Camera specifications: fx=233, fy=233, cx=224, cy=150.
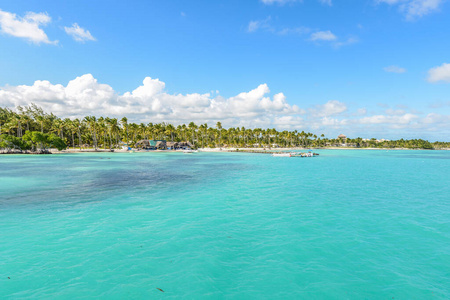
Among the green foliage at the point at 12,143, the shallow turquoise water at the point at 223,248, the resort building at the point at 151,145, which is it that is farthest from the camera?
the resort building at the point at 151,145

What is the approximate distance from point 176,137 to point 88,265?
611 ft

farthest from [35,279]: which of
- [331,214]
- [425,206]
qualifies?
[425,206]

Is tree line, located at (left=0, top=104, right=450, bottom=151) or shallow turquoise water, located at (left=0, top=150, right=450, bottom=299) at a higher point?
tree line, located at (left=0, top=104, right=450, bottom=151)

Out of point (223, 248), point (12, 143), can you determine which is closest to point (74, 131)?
point (12, 143)

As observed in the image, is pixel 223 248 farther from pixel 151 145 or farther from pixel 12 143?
pixel 151 145

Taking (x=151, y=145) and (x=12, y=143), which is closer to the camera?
(x=12, y=143)

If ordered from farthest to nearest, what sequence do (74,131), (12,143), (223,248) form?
(74,131) < (12,143) < (223,248)

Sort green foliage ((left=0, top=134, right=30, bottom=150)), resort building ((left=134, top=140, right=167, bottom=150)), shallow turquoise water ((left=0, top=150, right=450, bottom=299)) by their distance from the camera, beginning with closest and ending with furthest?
shallow turquoise water ((left=0, top=150, right=450, bottom=299))
green foliage ((left=0, top=134, right=30, bottom=150))
resort building ((left=134, top=140, right=167, bottom=150))

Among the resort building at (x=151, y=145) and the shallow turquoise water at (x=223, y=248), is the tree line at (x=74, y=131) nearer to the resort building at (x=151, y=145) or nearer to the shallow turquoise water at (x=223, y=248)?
the resort building at (x=151, y=145)

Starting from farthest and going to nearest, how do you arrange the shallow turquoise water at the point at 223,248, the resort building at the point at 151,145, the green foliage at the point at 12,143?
the resort building at the point at 151,145 < the green foliage at the point at 12,143 < the shallow turquoise water at the point at 223,248

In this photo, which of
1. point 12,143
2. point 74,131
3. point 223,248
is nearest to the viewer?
point 223,248

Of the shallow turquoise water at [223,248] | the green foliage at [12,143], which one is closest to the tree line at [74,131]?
the green foliage at [12,143]

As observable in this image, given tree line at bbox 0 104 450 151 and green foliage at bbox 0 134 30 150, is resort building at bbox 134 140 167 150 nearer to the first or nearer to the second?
tree line at bbox 0 104 450 151

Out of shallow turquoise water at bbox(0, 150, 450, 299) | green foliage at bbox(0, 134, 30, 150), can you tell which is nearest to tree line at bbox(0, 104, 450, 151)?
green foliage at bbox(0, 134, 30, 150)
